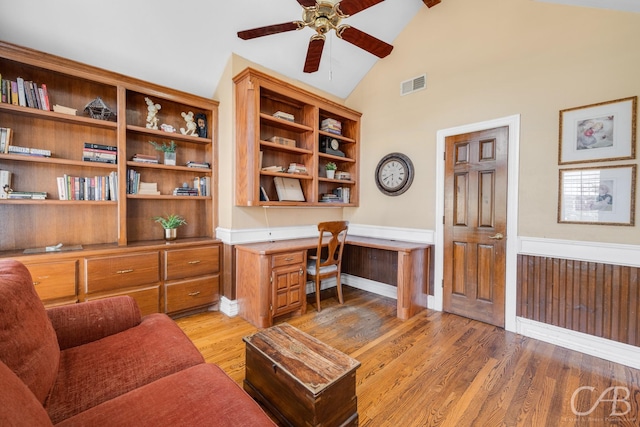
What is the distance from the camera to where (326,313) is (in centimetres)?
307

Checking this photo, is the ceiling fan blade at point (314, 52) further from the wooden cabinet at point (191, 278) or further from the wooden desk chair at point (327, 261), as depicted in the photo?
the wooden cabinet at point (191, 278)

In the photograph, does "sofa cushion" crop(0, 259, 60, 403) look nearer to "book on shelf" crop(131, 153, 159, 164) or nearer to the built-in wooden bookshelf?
the built-in wooden bookshelf

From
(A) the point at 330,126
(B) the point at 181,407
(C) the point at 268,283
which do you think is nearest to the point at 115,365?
(B) the point at 181,407

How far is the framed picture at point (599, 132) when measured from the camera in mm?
2131

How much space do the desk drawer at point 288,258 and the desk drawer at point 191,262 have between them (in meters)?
0.76

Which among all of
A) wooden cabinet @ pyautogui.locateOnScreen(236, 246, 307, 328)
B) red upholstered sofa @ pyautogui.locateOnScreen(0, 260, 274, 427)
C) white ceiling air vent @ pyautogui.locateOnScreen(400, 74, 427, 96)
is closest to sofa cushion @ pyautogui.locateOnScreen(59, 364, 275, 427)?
red upholstered sofa @ pyautogui.locateOnScreen(0, 260, 274, 427)

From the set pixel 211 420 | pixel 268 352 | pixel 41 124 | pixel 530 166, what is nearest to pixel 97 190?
pixel 41 124

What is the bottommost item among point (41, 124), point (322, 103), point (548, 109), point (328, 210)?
point (328, 210)

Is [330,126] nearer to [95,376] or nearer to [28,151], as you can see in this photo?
[28,151]

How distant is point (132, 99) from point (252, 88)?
4.16 feet

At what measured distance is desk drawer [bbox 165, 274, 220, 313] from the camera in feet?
9.00

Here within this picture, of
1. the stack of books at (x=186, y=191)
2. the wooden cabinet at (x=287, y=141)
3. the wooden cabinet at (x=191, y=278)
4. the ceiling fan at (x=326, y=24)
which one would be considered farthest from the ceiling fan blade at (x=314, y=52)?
the wooden cabinet at (x=191, y=278)

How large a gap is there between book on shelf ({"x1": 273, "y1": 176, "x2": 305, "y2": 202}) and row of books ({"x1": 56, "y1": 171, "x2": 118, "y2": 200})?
165 centimetres

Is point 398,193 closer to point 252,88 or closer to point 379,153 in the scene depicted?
point 379,153
